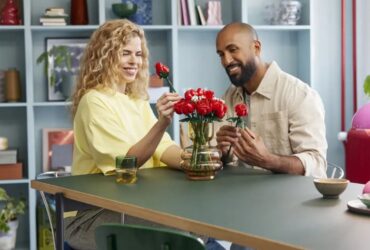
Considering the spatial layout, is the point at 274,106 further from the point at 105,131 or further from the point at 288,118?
the point at 105,131

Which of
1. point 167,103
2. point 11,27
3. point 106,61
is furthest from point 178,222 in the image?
point 11,27

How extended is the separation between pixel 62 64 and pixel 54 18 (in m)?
0.33

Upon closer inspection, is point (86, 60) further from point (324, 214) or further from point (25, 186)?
point (25, 186)

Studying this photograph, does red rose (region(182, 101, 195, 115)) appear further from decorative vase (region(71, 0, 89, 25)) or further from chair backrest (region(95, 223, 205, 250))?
decorative vase (region(71, 0, 89, 25))

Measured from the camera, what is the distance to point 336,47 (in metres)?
5.10

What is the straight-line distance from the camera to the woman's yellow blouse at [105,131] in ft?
8.43

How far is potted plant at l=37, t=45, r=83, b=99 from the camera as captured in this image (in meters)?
4.63

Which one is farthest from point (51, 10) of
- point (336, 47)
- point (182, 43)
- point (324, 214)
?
point (324, 214)

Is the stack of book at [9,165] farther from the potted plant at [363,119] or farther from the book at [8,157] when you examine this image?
the potted plant at [363,119]

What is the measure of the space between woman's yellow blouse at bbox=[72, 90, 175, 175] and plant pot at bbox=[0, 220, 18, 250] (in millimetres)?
1916

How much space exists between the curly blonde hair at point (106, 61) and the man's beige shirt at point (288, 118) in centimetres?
56

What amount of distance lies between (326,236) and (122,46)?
1.58 m

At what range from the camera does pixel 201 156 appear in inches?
94.8

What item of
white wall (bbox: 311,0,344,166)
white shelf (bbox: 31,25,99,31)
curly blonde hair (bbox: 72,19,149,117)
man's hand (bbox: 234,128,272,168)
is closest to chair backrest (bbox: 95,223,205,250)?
man's hand (bbox: 234,128,272,168)
